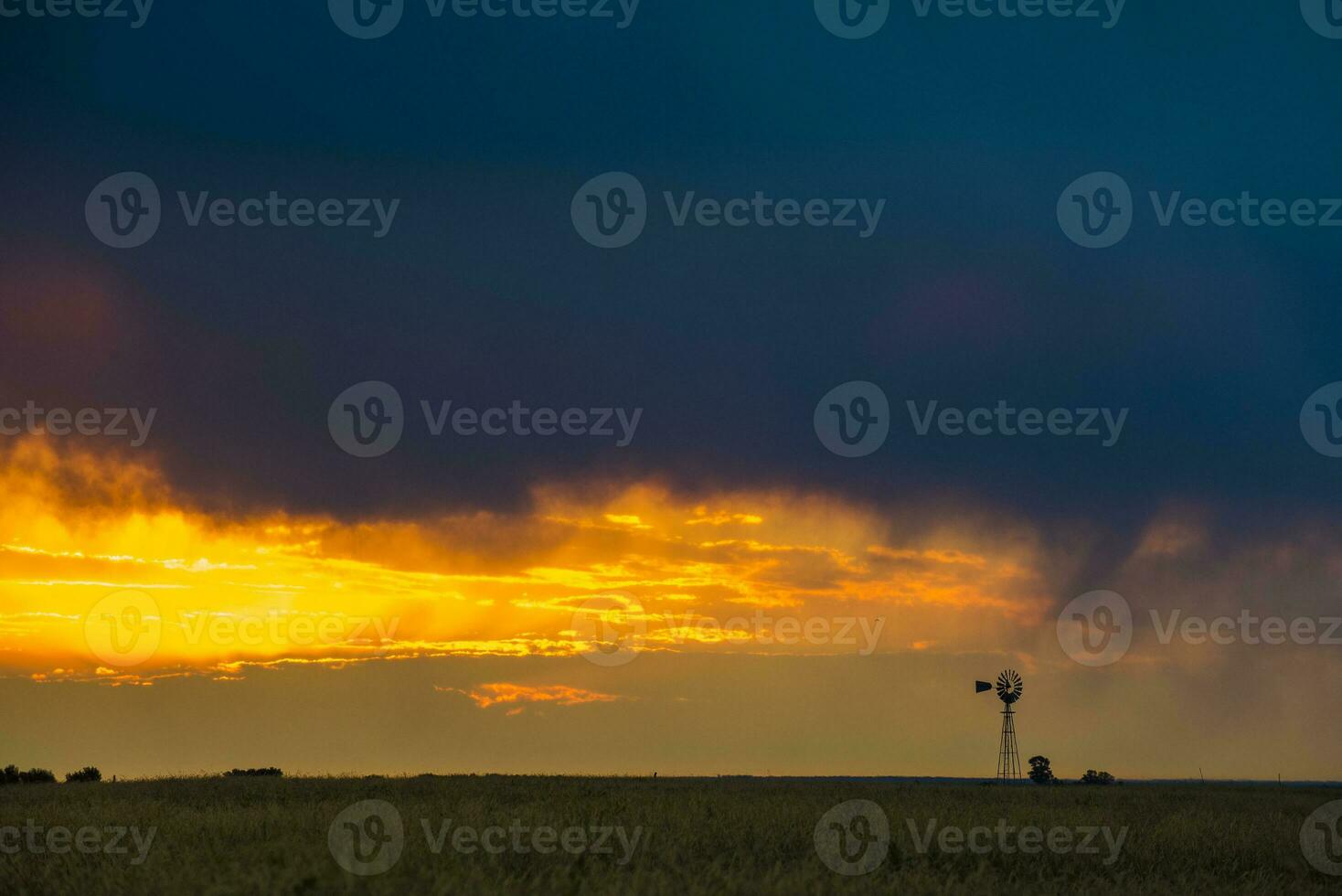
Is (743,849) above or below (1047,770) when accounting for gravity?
below

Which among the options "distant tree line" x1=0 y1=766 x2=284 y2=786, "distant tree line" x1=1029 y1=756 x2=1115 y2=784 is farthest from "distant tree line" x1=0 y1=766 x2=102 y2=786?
"distant tree line" x1=1029 y1=756 x2=1115 y2=784

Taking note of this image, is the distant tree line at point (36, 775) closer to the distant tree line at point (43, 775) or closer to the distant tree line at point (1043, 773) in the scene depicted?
the distant tree line at point (43, 775)

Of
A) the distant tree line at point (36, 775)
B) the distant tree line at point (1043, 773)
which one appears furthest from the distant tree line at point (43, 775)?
the distant tree line at point (1043, 773)

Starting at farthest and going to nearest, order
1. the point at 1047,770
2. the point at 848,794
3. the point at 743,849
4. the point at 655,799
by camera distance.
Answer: the point at 1047,770 → the point at 848,794 → the point at 655,799 → the point at 743,849

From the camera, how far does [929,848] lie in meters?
22.7

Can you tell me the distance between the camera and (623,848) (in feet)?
65.5

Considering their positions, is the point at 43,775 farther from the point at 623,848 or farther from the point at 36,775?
the point at 623,848

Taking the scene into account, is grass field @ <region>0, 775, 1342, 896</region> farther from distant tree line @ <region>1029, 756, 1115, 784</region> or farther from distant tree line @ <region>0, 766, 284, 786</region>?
distant tree line @ <region>1029, 756, 1115, 784</region>

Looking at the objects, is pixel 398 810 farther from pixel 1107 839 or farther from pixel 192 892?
pixel 1107 839

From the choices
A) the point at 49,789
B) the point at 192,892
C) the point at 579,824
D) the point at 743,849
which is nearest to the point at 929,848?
the point at 743,849

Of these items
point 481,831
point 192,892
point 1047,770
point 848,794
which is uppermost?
point 1047,770

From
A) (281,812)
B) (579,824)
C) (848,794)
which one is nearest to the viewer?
(579,824)

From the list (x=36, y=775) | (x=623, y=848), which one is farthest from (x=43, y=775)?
(x=623, y=848)

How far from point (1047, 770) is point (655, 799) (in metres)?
82.4
